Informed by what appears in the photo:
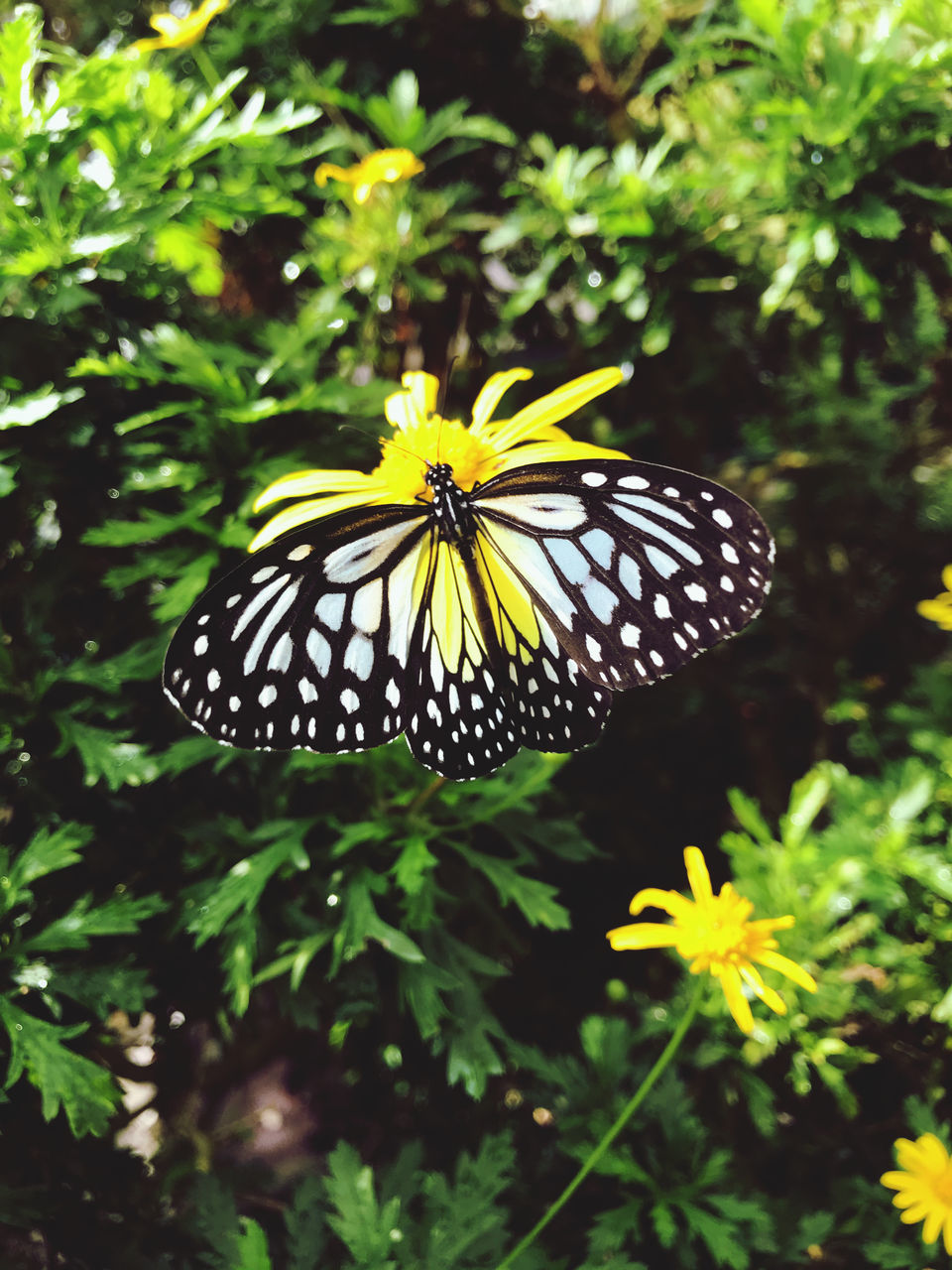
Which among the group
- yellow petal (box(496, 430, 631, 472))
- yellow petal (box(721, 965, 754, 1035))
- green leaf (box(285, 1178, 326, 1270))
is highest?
yellow petal (box(496, 430, 631, 472))

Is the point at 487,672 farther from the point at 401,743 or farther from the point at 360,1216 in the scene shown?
the point at 360,1216

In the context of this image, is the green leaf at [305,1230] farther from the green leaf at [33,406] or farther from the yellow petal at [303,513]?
the green leaf at [33,406]

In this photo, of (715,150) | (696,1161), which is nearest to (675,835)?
(696,1161)

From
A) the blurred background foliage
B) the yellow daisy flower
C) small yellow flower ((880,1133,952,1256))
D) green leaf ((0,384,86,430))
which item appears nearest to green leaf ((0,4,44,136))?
the blurred background foliage

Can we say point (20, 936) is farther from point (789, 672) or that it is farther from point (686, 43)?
point (686, 43)

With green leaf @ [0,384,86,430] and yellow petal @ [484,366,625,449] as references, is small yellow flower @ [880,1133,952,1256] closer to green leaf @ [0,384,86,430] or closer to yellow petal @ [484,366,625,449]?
yellow petal @ [484,366,625,449]

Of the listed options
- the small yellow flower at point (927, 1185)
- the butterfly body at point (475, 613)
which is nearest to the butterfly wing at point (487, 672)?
the butterfly body at point (475, 613)
